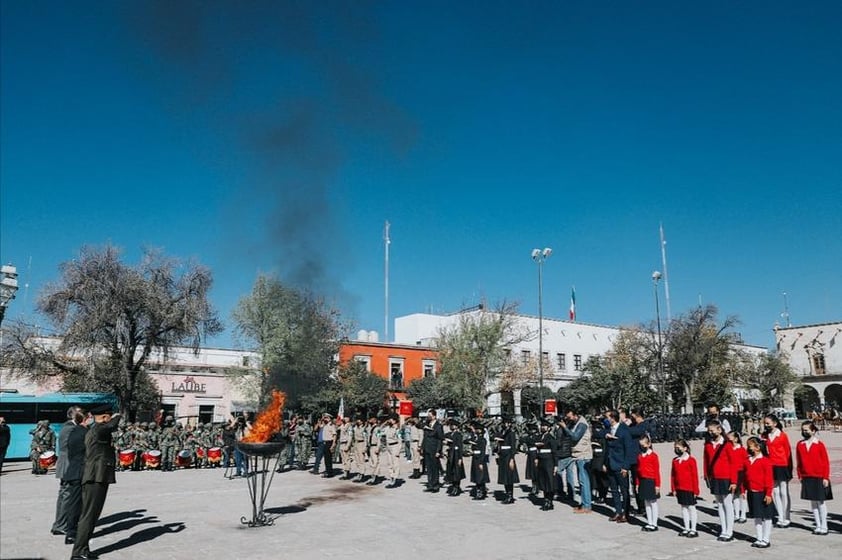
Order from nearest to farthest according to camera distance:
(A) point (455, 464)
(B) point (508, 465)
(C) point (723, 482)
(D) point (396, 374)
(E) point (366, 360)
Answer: (C) point (723, 482)
(B) point (508, 465)
(A) point (455, 464)
(E) point (366, 360)
(D) point (396, 374)

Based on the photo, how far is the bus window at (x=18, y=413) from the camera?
2458 centimetres

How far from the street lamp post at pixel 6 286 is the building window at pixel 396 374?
138ft

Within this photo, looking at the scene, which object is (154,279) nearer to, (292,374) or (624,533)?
(292,374)

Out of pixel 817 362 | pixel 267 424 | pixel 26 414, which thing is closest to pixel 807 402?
→ pixel 817 362

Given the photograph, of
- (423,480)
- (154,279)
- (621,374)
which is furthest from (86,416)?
(621,374)

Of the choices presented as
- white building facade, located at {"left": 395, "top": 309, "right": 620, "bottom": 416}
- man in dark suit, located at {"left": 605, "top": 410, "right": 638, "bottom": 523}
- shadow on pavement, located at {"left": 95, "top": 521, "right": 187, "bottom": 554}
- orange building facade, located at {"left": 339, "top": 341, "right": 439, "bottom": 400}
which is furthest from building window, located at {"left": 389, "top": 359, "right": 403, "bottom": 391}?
shadow on pavement, located at {"left": 95, "top": 521, "right": 187, "bottom": 554}

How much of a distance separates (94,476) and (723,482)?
9139 mm

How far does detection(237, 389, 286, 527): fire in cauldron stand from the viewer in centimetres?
1100

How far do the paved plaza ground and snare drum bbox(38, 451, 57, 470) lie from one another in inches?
134

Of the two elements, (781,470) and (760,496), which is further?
(781,470)

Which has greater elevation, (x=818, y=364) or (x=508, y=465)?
(x=818, y=364)

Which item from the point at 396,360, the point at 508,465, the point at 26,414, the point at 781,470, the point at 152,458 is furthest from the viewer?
the point at 396,360

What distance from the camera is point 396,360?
→ 52.8 m

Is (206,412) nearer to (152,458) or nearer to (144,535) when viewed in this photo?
(152,458)
